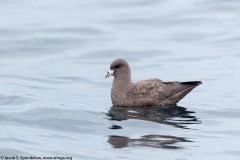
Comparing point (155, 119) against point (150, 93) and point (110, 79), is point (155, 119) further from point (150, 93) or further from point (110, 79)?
point (110, 79)

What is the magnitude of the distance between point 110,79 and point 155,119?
454 centimetres

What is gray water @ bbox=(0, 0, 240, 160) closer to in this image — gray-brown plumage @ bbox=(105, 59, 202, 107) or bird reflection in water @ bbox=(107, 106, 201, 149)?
bird reflection in water @ bbox=(107, 106, 201, 149)

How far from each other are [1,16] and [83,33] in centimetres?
346

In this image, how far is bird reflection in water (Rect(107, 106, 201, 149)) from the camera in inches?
369

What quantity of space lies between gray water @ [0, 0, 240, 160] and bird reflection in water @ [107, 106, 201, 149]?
0.01 m

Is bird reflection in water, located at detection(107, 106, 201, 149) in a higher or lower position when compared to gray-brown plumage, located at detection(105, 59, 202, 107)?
lower

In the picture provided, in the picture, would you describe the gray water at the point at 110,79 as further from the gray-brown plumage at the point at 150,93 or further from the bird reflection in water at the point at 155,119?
the gray-brown plumage at the point at 150,93

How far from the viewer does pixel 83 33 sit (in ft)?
65.4

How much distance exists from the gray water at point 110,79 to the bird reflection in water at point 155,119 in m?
0.01

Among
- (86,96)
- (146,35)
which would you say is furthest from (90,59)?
(86,96)

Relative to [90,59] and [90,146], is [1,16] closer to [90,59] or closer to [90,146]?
[90,59]

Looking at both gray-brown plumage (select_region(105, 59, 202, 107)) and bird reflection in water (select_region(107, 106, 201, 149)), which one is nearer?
bird reflection in water (select_region(107, 106, 201, 149))

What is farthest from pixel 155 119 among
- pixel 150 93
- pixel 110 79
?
pixel 110 79

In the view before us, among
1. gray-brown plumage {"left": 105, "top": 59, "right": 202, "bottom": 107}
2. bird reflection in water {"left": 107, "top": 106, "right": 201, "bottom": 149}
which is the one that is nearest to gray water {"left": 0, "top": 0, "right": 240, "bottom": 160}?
bird reflection in water {"left": 107, "top": 106, "right": 201, "bottom": 149}
